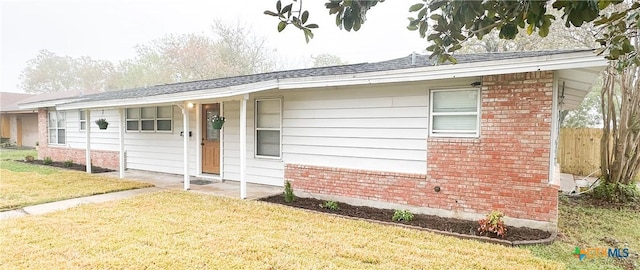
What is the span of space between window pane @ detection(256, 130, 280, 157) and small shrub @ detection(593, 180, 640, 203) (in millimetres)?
7262

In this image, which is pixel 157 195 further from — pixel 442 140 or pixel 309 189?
pixel 442 140

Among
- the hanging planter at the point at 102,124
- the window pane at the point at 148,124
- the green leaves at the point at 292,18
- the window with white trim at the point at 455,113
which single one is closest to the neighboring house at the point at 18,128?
the hanging planter at the point at 102,124

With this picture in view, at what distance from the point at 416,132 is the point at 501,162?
1.34 m

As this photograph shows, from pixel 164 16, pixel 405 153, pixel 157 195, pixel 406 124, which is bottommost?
pixel 157 195

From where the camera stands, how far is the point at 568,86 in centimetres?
580

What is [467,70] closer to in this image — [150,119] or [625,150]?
[625,150]

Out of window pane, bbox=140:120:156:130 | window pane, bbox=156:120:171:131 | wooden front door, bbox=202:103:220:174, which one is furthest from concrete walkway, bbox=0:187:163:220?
window pane, bbox=140:120:156:130

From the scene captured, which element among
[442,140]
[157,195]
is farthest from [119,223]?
[442,140]

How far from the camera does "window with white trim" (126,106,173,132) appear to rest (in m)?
9.72

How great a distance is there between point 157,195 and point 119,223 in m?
2.02

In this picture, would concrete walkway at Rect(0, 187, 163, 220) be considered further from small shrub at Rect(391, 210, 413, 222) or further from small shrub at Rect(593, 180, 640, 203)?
small shrub at Rect(593, 180, 640, 203)

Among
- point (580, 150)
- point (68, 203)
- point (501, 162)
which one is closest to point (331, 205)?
point (501, 162)

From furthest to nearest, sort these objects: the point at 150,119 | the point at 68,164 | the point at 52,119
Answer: the point at 52,119 < the point at 68,164 < the point at 150,119

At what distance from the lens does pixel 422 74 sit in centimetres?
502
